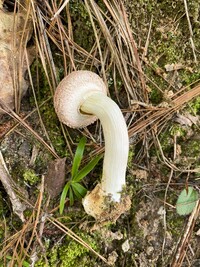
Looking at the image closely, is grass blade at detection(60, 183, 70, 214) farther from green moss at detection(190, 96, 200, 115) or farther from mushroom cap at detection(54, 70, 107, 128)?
green moss at detection(190, 96, 200, 115)

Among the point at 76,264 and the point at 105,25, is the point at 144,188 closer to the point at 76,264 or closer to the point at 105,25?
the point at 76,264

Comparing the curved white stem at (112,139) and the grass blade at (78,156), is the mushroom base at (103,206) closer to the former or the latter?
the curved white stem at (112,139)

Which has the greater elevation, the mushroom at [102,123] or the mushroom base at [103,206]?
the mushroom at [102,123]

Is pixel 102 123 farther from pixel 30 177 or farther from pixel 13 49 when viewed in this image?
pixel 13 49

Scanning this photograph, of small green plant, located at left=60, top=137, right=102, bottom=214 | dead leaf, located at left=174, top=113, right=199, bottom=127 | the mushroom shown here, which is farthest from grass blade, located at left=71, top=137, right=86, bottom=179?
dead leaf, located at left=174, top=113, right=199, bottom=127

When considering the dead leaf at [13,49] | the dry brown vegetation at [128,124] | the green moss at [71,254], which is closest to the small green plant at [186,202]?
the dry brown vegetation at [128,124]

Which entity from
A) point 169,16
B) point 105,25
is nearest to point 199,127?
point 169,16

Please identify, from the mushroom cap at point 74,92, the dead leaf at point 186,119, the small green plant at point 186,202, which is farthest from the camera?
the dead leaf at point 186,119
